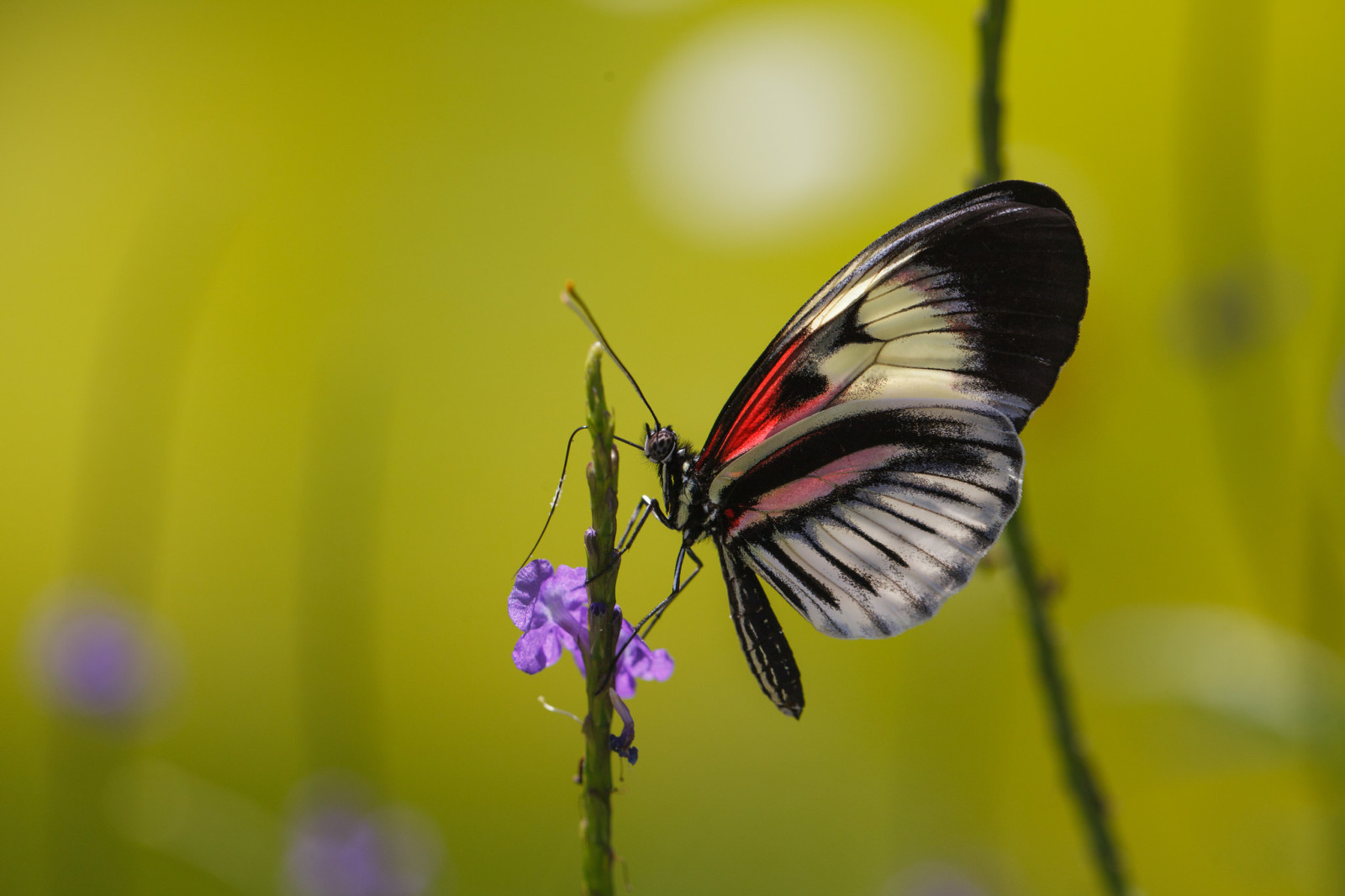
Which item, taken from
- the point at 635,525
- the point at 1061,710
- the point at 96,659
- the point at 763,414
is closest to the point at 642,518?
the point at 635,525

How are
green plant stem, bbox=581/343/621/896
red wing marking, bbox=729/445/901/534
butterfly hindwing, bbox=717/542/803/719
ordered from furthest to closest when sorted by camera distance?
red wing marking, bbox=729/445/901/534 < butterfly hindwing, bbox=717/542/803/719 < green plant stem, bbox=581/343/621/896

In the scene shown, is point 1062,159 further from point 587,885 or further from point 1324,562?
point 587,885

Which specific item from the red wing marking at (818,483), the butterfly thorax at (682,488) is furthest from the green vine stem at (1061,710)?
the butterfly thorax at (682,488)

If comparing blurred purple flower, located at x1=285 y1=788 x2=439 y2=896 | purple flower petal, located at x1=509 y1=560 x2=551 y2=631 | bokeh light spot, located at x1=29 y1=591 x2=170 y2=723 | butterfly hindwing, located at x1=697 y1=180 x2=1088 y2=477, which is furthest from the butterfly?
bokeh light spot, located at x1=29 y1=591 x2=170 y2=723

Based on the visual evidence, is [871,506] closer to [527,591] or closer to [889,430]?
[889,430]

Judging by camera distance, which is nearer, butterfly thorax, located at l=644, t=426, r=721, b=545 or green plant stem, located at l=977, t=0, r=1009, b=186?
green plant stem, located at l=977, t=0, r=1009, b=186

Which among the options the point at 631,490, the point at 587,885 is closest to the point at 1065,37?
the point at 631,490

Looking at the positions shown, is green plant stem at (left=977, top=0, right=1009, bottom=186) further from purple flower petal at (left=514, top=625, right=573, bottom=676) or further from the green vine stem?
purple flower petal at (left=514, top=625, right=573, bottom=676)
